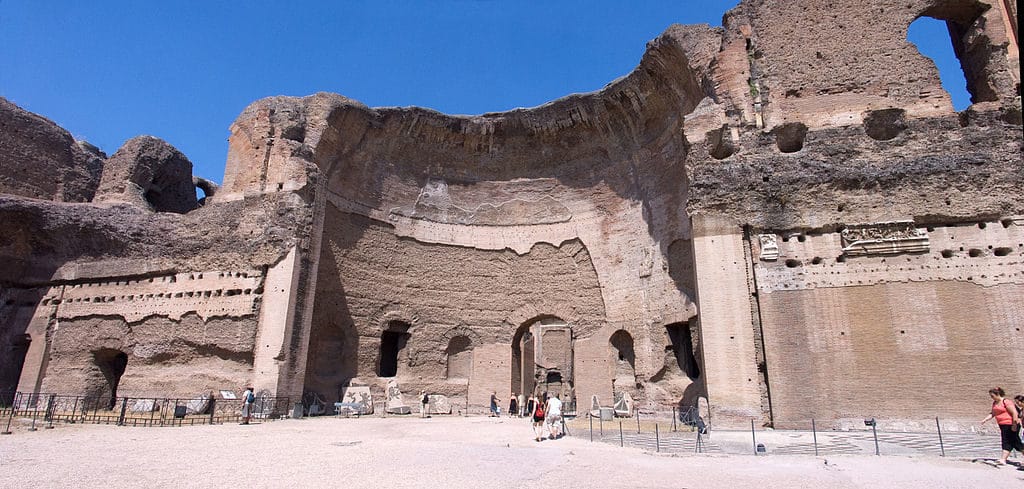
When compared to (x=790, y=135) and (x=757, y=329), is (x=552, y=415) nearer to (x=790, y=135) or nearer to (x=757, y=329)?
(x=757, y=329)

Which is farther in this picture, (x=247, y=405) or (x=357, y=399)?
(x=357, y=399)

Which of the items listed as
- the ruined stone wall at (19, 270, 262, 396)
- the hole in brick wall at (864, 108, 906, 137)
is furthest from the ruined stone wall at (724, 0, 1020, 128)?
the ruined stone wall at (19, 270, 262, 396)

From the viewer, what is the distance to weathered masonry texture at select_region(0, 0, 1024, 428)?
1051cm

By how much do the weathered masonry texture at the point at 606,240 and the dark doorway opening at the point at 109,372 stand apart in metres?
0.08

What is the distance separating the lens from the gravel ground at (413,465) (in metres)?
5.32

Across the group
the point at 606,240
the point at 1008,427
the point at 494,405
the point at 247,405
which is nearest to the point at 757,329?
the point at 1008,427

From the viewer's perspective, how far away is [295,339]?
45.5 feet

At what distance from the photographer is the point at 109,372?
49.7 ft

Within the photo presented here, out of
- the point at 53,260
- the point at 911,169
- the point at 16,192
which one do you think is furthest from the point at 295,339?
the point at 911,169

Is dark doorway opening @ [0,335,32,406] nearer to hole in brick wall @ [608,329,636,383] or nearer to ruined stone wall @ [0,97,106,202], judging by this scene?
ruined stone wall @ [0,97,106,202]

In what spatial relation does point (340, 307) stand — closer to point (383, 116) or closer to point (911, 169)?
point (383, 116)

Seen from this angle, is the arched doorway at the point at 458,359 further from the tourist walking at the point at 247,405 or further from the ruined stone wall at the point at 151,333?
the tourist walking at the point at 247,405

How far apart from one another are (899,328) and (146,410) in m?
15.7

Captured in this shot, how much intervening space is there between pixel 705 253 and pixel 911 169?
13.4ft
